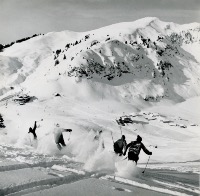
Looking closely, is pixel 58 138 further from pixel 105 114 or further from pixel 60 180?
pixel 105 114

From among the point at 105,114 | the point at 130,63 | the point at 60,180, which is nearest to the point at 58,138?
the point at 60,180

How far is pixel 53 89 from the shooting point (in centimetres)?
7350

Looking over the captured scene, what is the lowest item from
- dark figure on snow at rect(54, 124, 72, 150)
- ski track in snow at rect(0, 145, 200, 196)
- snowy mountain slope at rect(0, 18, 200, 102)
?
ski track in snow at rect(0, 145, 200, 196)

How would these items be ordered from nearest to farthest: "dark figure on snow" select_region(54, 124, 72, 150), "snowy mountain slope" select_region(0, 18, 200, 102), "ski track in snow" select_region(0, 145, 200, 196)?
1. "ski track in snow" select_region(0, 145, 200, 196)
2. "dark figure on snow" select_region(54, 124, 72, 150)
3. "snowy mountain slope" select_region(0, 18, 200, 102)

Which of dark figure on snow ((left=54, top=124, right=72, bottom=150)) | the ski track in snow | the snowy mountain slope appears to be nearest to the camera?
the ski track in snow

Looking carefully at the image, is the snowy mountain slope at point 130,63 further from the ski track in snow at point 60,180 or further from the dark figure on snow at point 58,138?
the ski track in snow at point 60,180

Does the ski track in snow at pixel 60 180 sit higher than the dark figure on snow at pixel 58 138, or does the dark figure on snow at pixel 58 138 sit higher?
the dark figure on snow at pixel 58 138

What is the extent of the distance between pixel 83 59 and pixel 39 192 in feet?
252

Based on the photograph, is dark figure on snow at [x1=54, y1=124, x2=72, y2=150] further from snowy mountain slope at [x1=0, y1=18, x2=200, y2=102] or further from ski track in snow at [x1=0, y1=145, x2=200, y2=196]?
snowy mountain slope at [x1=0, y1=18, x2=200, y2=102]

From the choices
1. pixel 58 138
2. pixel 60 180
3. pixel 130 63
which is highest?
pixel 130 63

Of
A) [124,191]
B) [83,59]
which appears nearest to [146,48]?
[83,59]

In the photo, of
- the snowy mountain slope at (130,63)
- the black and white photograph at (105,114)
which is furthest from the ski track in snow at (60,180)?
the snowy mountain slope at (130,63)

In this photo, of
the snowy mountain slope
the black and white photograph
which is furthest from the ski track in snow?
the snowy mountain slope

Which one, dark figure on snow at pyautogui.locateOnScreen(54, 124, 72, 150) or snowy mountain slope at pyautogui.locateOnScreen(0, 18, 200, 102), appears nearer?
dark figure on snow at pyautogui.locateOnScreen(54, 124, 72, 150)
